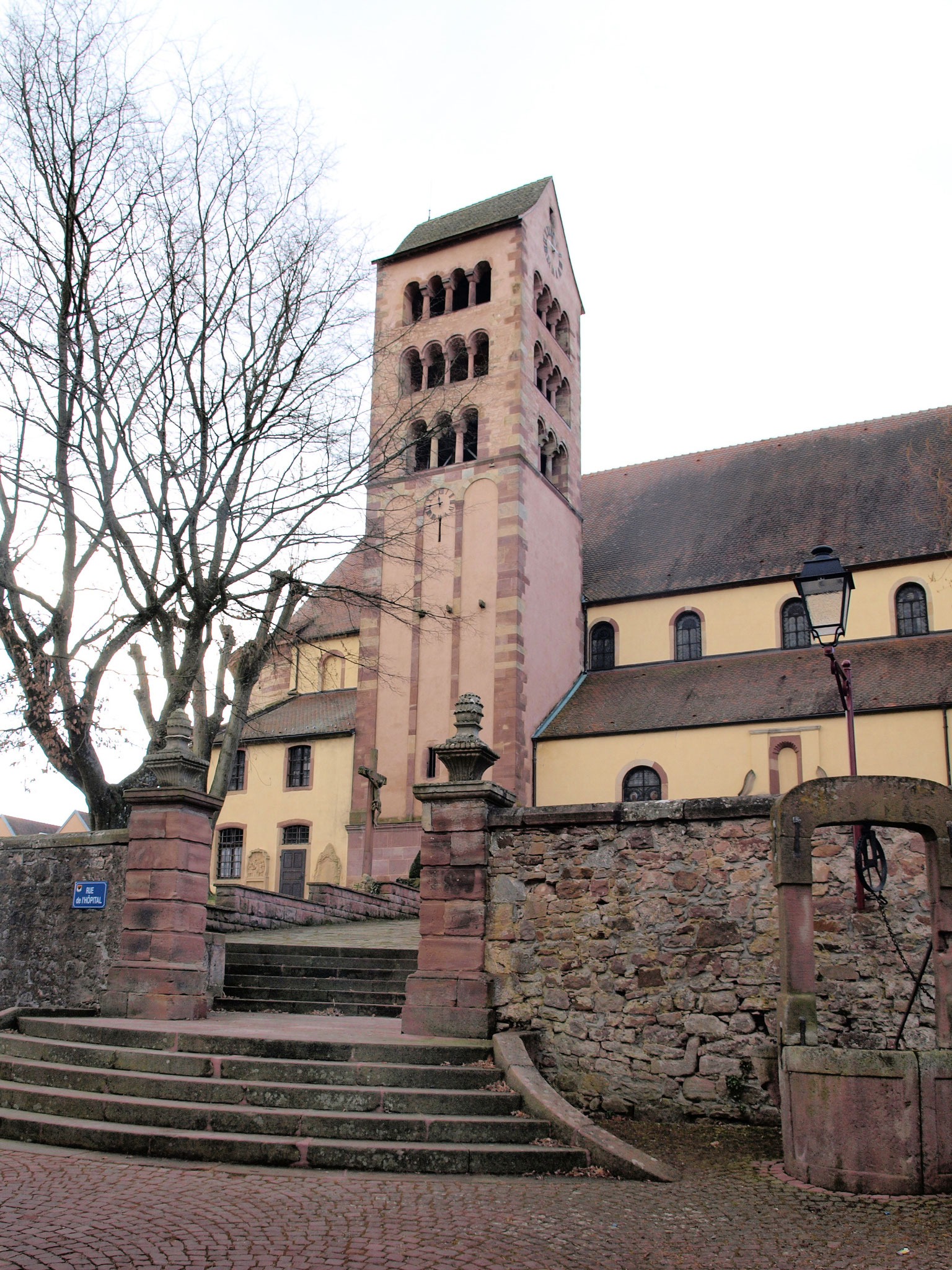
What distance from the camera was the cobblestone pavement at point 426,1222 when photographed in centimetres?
512

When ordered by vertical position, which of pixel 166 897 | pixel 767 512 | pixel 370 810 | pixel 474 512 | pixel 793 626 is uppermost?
pixel 767 512

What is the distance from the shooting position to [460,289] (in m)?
32.1

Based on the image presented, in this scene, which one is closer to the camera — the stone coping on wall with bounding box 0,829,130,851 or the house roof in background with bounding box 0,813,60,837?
the stone coping on wall with bounding box 0,829,130,851

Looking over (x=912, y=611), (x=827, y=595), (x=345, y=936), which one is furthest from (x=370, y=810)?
(x=827, y=595)

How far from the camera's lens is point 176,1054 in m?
8.36

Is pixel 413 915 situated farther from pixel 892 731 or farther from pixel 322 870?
pixel 892 731

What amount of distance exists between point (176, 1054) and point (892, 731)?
18.4m

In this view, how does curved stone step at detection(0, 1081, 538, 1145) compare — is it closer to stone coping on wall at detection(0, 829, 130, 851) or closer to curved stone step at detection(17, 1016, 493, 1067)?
curved stone step at detection(17, 1016, 493, 1067)

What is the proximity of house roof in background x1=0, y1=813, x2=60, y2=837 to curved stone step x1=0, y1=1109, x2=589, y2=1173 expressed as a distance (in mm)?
61681

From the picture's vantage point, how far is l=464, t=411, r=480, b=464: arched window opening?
30.1 meters

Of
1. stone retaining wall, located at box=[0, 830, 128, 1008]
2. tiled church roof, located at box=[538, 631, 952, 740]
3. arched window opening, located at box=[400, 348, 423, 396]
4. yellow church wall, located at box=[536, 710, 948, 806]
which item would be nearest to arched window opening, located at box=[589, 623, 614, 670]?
tiled church roof, located at box=[538, 631, 952, 740]

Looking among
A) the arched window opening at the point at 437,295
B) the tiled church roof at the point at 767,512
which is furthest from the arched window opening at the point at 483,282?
the tiled church roof at the point at 767,512

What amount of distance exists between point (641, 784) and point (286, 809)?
1042 centimetres

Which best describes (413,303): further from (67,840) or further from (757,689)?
(67,840)
